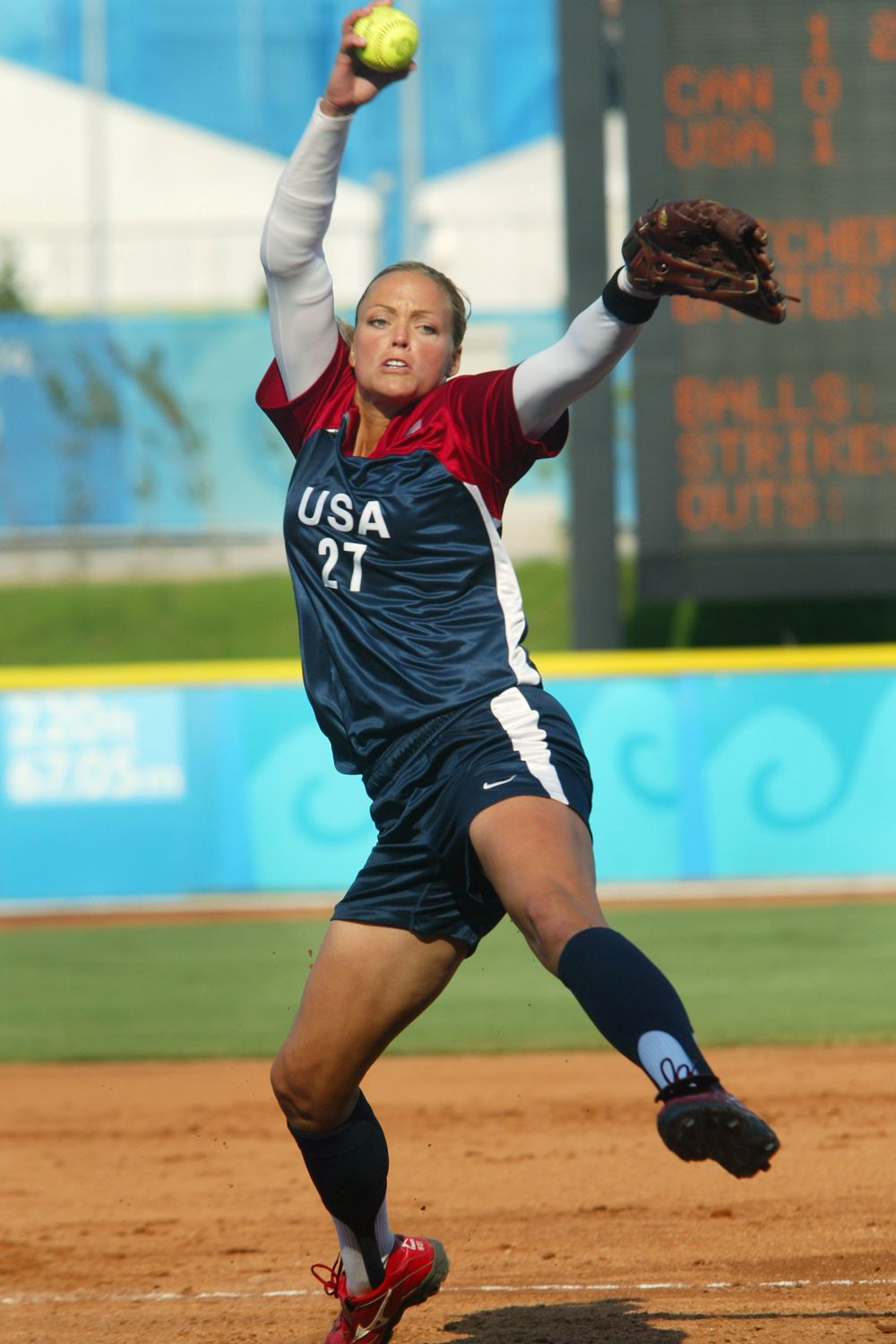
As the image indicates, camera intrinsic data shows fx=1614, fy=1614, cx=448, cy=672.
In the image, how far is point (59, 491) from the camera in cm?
1969

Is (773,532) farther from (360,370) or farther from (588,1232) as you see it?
(360,370)

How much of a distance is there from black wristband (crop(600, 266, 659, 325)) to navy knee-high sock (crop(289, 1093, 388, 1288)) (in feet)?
Answer: 4.78

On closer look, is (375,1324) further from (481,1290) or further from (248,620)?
(248,620)

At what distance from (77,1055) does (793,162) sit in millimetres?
6058

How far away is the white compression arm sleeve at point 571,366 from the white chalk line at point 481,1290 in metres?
1.93

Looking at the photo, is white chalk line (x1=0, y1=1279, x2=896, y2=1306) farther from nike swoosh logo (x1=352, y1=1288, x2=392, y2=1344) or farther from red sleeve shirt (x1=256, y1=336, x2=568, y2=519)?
red sleeve shirt (x1=256, y1=336, x2=568, y2=519)

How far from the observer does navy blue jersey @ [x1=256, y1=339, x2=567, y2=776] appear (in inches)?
106

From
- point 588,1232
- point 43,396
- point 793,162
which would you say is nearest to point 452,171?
point 43,396

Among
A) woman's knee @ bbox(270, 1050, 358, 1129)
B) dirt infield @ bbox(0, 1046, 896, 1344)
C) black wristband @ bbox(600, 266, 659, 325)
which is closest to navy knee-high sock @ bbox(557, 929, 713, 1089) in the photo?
woman's knee @ bbox(270, 1050, 358, 1129)

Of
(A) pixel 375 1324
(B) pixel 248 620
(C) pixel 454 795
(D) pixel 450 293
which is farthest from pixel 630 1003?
(B) pixel 248 620

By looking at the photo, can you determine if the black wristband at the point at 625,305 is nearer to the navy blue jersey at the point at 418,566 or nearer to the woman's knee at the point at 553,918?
the navy blue jersey at the point at 418,566

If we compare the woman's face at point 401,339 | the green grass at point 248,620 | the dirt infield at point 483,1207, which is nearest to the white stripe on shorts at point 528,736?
the woman's face at point 401,339

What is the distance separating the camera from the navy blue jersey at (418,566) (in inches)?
106

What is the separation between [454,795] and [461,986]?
5.38 m
